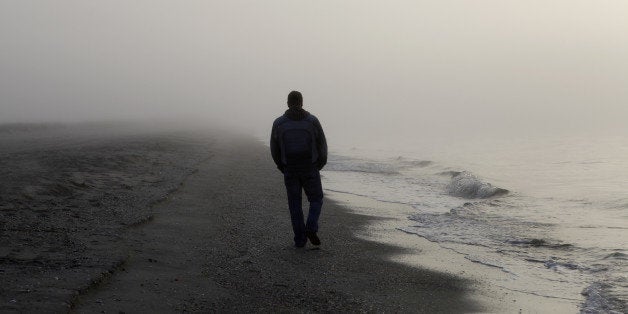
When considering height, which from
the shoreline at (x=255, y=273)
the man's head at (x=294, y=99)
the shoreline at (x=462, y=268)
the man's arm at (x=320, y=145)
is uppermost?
the man's head at (x=294, y=99)

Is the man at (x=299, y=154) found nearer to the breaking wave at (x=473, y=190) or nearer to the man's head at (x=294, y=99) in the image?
the man's head at (x=294, y=99)

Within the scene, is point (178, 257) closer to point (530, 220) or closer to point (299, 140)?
point (299, 140)

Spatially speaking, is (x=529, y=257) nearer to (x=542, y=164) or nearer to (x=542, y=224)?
(x=542, y=224)

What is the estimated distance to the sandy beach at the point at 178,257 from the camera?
5.77 m

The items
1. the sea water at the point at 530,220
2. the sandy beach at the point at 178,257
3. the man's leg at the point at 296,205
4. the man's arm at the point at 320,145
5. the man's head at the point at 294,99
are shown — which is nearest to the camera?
the sandy beach at the point at 178,257

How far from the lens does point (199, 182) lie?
16.0 metres

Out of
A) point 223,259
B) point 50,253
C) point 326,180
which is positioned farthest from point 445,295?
point 326,180

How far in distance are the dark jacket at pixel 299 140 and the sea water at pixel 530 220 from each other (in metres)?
3.11

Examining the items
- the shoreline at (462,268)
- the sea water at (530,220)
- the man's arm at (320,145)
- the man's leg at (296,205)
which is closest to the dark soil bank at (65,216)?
the man's leg at (296,205)

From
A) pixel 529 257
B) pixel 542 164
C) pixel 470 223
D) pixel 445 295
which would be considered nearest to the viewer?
pixel 445 295

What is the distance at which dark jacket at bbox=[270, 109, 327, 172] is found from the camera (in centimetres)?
833

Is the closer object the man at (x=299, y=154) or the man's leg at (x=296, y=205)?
the man at (x=299, y=154)

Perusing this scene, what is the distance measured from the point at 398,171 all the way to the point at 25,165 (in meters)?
17.3

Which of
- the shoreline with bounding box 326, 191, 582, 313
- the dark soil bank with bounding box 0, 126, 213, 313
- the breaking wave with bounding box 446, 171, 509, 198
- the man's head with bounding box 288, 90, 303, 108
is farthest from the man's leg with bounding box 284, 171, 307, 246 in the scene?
the breaking wave with bounding box 446, 171, 509, 198
